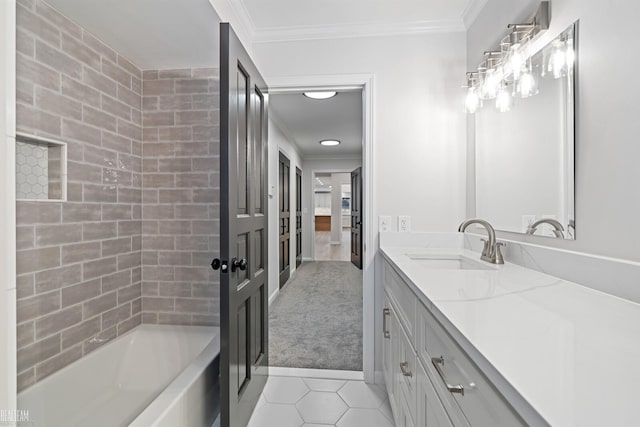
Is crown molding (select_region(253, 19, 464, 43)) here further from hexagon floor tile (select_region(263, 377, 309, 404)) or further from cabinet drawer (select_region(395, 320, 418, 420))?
hexagon floor tile (select_region(263, 377, 309, 404))

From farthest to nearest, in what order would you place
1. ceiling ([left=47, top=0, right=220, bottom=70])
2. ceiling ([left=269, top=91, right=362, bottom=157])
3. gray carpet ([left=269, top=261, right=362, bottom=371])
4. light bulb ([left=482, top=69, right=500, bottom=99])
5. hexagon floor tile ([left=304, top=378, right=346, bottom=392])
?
ceiling ([left=269, top=91, right=362, bottom=157]) → gray carpet ([left=269, top=261, right=362, bottom=371]) → hexagon floor tile ([left=304, top=378, right=346, bottom=392]) → light bulb ([left=482, top=69, right=500, bottom=99]) → ceiling ([left=47, top=0, right=220, bottom=70])

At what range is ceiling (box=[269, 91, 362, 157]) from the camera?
10.6 ft

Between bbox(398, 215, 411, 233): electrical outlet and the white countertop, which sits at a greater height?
bbox(398, 215, 411, 233): electrical outlet

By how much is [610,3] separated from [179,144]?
226 centimetres

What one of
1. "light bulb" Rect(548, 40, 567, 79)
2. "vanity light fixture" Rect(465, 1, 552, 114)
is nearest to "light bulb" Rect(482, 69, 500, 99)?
"vanity light fixture" Rect(465, 1, 552, 114)

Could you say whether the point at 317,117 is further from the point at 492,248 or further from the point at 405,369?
the point at 405,369

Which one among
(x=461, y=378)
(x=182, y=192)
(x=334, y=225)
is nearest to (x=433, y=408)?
(x=461, y=378)

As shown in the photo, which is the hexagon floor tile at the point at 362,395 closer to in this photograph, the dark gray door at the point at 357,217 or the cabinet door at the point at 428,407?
the cabinet door at the point at 428,407

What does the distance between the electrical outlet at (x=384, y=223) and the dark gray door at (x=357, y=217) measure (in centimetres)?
374

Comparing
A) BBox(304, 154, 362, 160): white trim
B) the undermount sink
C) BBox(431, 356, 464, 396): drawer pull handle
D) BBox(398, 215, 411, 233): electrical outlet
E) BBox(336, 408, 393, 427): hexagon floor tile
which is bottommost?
BBox(336, 408, 393, 427): hexagon floor tile

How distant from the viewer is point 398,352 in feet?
4.52

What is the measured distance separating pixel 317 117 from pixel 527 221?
118 inches

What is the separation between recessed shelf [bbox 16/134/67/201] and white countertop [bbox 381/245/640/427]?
6.00 ft

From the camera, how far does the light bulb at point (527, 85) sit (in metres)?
1.30
